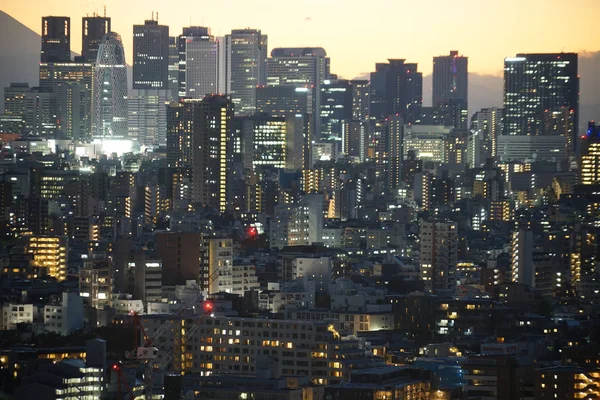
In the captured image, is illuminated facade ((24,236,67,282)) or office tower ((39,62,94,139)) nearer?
illuminated facade ((24,236,67,282))

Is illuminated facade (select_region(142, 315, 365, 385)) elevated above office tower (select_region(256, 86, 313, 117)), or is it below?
below

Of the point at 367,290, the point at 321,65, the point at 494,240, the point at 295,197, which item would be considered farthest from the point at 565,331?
the point at 321,65

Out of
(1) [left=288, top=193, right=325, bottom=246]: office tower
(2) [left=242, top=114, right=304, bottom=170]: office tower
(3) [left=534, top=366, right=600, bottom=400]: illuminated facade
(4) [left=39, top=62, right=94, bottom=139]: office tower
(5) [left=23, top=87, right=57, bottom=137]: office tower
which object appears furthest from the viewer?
(4) [left=39, top=62, right=94, bottom=139]: office tower

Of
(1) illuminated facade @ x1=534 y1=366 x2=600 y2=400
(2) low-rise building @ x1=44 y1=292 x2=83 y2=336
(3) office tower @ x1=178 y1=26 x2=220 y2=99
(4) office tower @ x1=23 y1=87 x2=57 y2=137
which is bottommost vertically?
(1) illuminated facade @ x1=534 y1=366 x2=600 y2=400

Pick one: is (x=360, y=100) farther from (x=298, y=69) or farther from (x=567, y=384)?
(x=567, y=384)

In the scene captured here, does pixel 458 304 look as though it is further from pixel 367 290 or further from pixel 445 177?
pixel 445 177

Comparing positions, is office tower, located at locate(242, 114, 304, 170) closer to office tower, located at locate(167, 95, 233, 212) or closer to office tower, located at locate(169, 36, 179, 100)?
office tower, located at locate(167, 95, 233, 212)

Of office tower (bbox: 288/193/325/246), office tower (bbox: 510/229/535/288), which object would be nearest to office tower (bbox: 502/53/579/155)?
office tower (bbox: 288/193/325/246)
